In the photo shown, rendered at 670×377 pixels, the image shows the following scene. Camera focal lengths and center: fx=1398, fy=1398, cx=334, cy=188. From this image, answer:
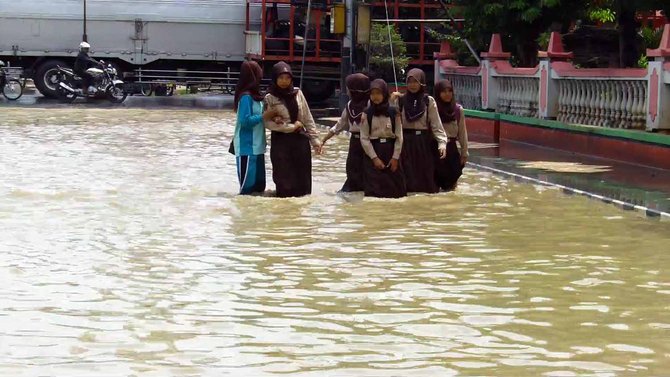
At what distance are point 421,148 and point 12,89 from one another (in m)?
21.6

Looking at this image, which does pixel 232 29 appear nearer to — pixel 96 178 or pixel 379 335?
pixel 96 178

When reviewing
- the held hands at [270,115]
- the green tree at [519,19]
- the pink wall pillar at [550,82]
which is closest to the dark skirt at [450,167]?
the held hands at [270,115]

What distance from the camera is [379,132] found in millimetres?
13766

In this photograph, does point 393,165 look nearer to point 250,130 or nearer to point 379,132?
point 379,132

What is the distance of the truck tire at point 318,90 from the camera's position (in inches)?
1359

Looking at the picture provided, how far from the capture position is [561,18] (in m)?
24.4

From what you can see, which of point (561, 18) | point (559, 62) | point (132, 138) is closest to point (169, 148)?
point (132, 138)

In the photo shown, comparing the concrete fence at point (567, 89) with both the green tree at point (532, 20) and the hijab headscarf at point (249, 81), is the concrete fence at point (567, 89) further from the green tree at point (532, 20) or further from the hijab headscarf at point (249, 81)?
the hijab headscarf at point (249, 81)

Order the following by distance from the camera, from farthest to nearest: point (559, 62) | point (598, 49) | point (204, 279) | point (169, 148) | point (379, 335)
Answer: point (598, 49), point (559, 62), point (169, 148), point (204, 279), point (379, 335)

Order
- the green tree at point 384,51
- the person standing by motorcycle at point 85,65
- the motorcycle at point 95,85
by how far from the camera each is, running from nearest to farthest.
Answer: the green tree at point 384,51, the person standing by motorcycle at point 85,65, the motorcycle at point 95,85

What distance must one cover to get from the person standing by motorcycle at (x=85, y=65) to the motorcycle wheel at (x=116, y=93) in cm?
52

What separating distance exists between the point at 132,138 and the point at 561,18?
782cm

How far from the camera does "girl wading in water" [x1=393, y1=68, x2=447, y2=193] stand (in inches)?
560

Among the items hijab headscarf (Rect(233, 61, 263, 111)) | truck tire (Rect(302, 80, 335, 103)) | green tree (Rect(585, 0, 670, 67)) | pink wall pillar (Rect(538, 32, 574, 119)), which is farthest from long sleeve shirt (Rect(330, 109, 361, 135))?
truck tire (Rect(302, 80, 335, 103))
